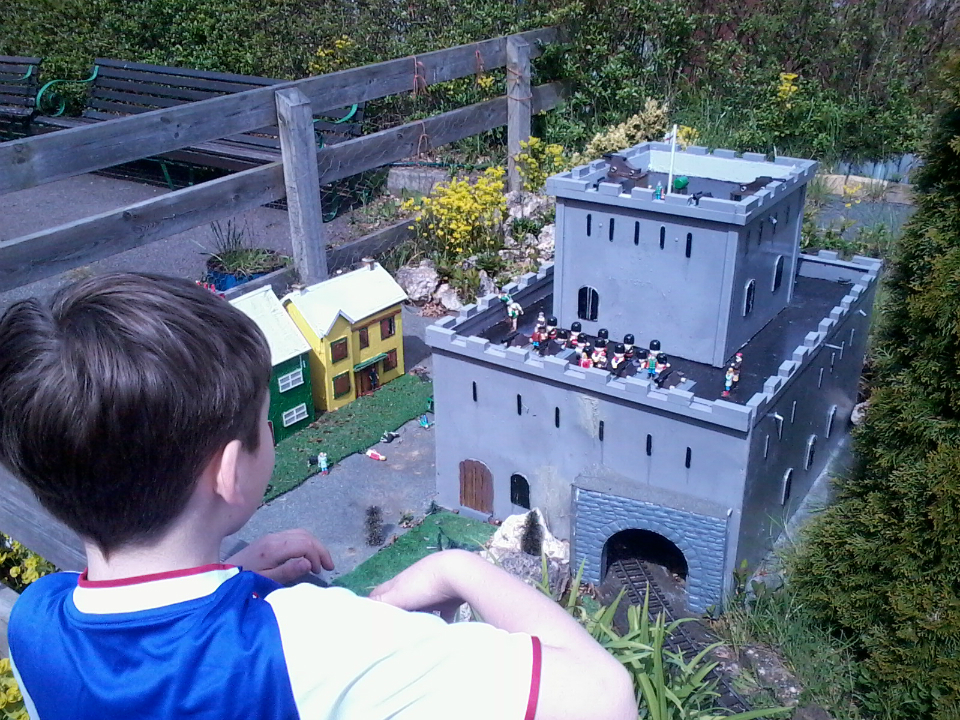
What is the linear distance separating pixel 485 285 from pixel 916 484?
→ 3921mm

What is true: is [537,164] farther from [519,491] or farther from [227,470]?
[227,470]

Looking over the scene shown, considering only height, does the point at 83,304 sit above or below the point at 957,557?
above

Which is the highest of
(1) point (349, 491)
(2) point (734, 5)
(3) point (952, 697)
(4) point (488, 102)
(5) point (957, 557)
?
(2) point (734, 5)

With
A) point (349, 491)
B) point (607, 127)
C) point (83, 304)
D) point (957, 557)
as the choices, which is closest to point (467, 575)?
point (83, 304)

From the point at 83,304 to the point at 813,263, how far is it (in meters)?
4.28

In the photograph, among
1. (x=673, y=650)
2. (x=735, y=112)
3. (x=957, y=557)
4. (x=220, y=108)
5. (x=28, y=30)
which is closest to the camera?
(x=957, y=557)

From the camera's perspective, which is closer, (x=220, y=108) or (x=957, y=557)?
(x=957, y=557)

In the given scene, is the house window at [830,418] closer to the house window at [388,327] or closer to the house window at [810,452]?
the house window at [810,452]

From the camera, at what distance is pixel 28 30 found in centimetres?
1116

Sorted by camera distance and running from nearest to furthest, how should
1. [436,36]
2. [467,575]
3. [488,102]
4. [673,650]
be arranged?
[467,575]
[673,650]
[488,102]
[436,36]

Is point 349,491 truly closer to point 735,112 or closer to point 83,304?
point 83,304

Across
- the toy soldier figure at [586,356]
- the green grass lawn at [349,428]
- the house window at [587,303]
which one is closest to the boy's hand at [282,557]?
the toy soldier figure at [586,356]

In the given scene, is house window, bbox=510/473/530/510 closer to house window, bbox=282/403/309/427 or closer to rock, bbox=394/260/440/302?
house window, bbox=282/403/309/427

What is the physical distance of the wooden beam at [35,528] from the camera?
5.84ft
